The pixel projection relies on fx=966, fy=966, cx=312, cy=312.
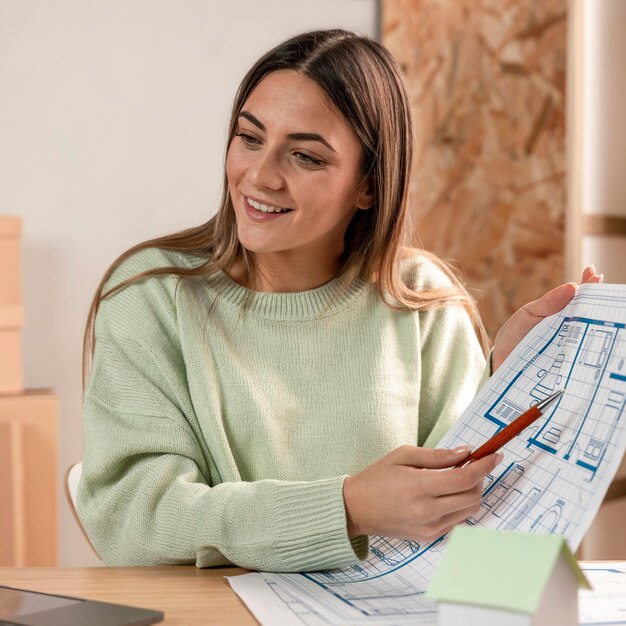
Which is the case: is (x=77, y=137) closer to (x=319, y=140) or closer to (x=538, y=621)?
(x=319, y=140)

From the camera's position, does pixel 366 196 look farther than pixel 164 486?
Yes

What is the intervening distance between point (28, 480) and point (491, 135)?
166 cm

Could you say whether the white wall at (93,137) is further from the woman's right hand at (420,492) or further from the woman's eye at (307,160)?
the woman's right hand at (420,492)

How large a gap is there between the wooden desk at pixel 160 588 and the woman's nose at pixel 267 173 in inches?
21.3

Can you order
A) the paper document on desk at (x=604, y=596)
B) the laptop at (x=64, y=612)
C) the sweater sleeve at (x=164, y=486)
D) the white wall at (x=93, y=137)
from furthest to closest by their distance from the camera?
the white wall at (x=93, y=137) < the sweater sleeve at (x=164, y=486) < the paper document on desk at (x=604, y=596) < the laptop at (x=64, y=612)

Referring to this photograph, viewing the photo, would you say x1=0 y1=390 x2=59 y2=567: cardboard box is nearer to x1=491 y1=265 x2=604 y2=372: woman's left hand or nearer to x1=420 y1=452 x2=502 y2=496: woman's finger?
x1=491 y1=265 x2=604 y2=372: woman's left hand

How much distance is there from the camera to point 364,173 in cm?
155

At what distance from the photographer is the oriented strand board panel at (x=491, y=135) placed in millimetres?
2717

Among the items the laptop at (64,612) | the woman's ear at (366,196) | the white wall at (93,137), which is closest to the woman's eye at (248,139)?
the woman's ear at (366,196)

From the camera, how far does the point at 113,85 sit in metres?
2.88

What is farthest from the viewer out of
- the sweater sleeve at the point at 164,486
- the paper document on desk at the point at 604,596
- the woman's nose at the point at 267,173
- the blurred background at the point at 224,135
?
the blurred background at the point at 224,135

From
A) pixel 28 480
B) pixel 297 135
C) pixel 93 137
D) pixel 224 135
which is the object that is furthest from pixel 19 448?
pixel 297 135

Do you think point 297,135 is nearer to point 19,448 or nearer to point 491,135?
point 19,448

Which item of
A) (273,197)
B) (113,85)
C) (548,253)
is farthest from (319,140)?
(113,85)
